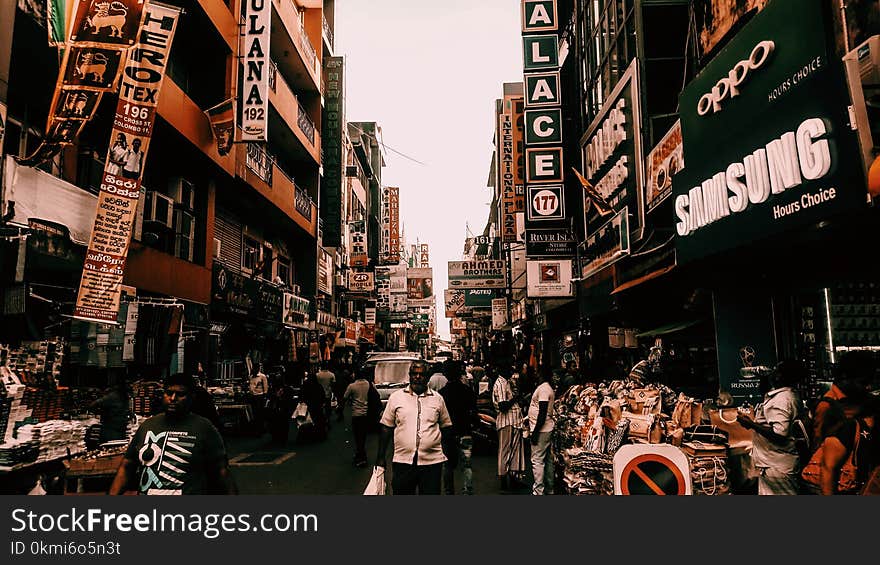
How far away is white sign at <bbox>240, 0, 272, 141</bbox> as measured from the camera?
54.5 feet

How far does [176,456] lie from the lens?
4449mm

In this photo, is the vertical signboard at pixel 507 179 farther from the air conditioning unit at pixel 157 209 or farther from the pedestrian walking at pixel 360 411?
the pedestrian walking at pixel 360 411

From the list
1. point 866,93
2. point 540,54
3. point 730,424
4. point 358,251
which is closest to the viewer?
point 866,93

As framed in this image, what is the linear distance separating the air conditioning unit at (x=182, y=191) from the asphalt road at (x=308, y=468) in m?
6.35

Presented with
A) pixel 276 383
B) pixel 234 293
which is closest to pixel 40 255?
pixel 276 383

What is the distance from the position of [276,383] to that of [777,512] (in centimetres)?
1268

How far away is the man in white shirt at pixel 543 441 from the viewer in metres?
8.18

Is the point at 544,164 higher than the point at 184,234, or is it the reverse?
the point at 544,164

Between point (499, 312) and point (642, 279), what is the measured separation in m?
30.9

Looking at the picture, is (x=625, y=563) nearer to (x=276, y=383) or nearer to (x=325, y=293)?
(x=276, y=383)

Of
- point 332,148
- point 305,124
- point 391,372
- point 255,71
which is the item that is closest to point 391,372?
point 391,372

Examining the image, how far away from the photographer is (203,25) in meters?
16.4

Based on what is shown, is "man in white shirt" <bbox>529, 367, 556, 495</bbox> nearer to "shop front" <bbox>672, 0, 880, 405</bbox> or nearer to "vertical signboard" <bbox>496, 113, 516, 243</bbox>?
"shop front" <bbox>672, 0, 880, 405</bbox>

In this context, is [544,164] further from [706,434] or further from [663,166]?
[706,434]
